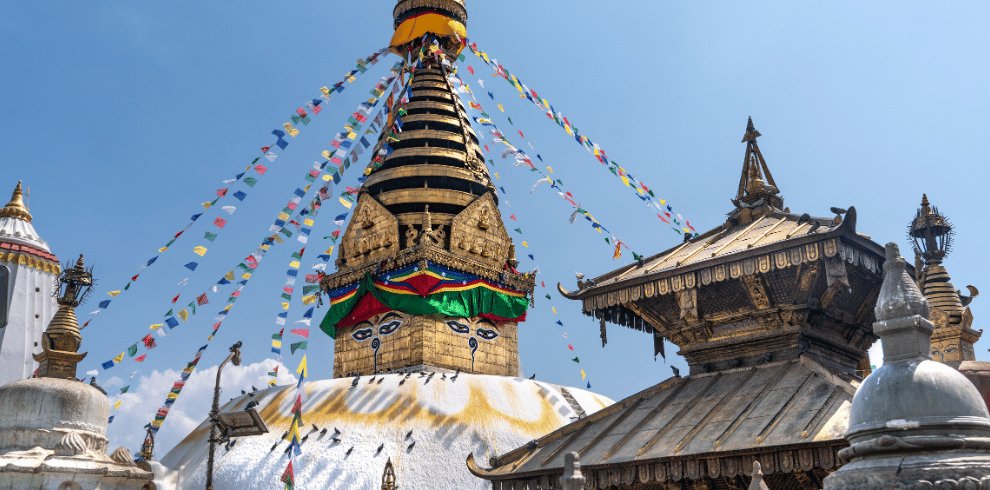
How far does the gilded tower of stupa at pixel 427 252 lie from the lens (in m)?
23.1

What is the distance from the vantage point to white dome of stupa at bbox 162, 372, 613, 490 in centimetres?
1756

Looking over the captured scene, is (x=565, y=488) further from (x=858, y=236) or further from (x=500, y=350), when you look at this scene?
(x=500, y=350)

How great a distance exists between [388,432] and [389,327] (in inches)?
213

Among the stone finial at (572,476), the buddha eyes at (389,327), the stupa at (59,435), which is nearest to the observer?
the stone finial at (572,476)

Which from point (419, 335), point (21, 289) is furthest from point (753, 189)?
point (21, 289)

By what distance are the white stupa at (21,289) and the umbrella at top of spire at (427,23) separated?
1407 centimetres

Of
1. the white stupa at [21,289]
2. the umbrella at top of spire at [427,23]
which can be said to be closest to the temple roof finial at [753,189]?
the umbrella at top of spire at [427,23]

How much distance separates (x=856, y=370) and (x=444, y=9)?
65.5 feet

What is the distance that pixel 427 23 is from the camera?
27.5 meters

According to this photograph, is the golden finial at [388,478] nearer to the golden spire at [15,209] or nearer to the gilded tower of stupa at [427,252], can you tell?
the gilded tower of stupa at [427,252]

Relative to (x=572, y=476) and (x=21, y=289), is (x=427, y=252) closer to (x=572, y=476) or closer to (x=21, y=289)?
(x=21, y=289)

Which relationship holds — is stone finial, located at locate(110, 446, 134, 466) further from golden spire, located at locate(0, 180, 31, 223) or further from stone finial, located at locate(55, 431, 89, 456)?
golden spire, located at locate(0, 180, 31, 223)

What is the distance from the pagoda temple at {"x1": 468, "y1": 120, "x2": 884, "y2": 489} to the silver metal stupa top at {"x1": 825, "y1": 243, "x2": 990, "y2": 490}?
344cm

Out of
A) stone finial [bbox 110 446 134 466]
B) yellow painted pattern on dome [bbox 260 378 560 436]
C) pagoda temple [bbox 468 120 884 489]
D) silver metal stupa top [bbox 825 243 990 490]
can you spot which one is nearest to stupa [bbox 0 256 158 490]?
stone finial [bbox 110 446 134 466]
